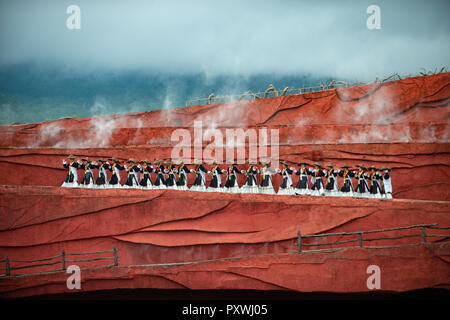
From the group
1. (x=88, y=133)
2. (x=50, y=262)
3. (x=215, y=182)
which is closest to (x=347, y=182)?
(x=215, y=182)

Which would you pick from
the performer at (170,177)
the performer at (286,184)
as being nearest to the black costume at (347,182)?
the performer at (286,184)

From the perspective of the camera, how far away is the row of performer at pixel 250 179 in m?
17.3

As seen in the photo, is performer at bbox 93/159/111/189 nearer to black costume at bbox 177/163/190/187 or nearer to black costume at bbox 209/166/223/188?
black costume at bbox 177/163/190/187

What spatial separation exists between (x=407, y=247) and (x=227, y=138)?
34.3ft

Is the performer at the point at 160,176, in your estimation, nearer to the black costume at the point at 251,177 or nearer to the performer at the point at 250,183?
the performer at the point at 250,183

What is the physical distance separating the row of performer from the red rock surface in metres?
1.42

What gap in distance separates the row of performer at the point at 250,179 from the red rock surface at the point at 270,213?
4.65 ft

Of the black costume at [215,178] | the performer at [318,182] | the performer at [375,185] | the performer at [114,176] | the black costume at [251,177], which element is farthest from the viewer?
the black costume at [215,178]

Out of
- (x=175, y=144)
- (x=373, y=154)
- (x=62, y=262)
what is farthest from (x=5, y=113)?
(x=373, y=154)

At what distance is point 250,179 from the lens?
18.4m

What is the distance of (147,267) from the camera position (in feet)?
50.0

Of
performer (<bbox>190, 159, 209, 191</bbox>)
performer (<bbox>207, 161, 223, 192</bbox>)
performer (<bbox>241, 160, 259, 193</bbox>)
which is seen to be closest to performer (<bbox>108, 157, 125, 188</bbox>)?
performer (<bbox>190, 159, 209, 191</bbox>)

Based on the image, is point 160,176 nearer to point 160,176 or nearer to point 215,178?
point 160,176
